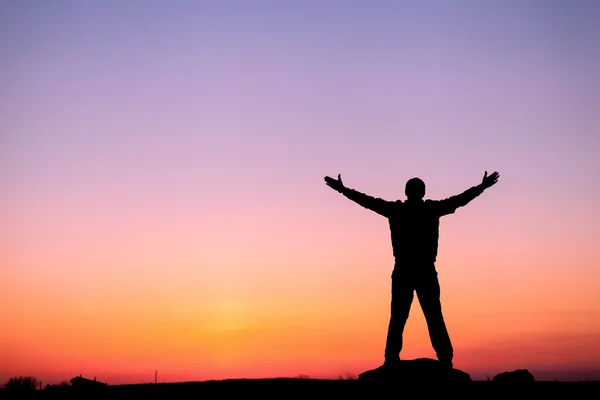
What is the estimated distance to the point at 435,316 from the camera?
17.4 m

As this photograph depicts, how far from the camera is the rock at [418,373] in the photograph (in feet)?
54.8

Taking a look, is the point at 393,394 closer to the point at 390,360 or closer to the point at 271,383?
the point at 390,360

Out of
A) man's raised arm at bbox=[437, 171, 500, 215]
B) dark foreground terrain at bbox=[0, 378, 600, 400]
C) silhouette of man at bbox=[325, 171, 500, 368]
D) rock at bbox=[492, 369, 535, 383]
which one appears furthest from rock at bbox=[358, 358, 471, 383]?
man's raised arm at bbox=[437, 171, 500, 215]

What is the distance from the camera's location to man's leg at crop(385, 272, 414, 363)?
17547mm

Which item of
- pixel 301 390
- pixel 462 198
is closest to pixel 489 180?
pixel 462 198

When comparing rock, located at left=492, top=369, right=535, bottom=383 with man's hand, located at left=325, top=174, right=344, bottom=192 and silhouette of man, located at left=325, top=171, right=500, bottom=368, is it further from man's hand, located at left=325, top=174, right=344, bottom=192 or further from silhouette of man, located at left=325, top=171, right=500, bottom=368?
man's hand, located at left=325, top=174, right=344, bottom=192

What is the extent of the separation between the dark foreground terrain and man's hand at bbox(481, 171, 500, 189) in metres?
4.43

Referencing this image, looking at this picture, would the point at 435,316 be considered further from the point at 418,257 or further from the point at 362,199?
the point at 362,199

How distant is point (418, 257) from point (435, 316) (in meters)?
1.38

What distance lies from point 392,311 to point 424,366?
1.45 metres

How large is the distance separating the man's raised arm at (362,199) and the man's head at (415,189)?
0.51m

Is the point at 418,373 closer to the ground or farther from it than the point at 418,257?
closer to the ground

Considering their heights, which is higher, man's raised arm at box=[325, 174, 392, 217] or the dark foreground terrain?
man's raised arm at box=[325, 174, 392, 217]

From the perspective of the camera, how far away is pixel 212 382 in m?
20.8
